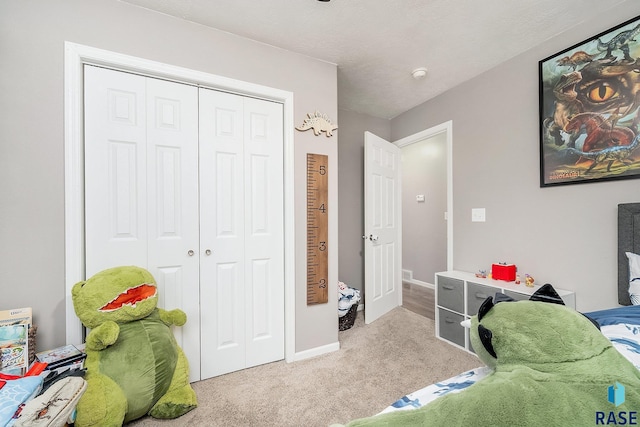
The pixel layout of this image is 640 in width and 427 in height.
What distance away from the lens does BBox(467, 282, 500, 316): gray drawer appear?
2170mm

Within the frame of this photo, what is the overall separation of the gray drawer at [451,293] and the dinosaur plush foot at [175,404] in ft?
7.11

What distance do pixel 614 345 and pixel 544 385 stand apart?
0.78 m

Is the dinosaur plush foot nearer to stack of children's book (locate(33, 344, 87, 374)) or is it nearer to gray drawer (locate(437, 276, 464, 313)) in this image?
stack of children's book (locate(33, 344, 87, 374))

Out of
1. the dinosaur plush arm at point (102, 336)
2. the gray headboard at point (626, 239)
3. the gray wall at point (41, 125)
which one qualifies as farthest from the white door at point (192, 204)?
the gray headboard at point (626, 239)

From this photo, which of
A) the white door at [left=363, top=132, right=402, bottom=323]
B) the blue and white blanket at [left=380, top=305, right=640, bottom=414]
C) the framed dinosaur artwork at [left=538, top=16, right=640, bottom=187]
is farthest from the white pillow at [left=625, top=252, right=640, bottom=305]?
the white door at [left=363, top=132, right=402, bottom=323]

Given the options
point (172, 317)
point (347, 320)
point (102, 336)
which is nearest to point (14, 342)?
point (102, 336)

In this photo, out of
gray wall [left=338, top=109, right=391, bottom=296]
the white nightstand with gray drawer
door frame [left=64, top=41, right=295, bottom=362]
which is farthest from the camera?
gray wall [left=338, top=109, right=391, bottom=296]

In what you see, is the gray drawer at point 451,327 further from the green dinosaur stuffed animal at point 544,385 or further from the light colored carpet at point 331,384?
the green dinosaur stuffed animal at point 544,385

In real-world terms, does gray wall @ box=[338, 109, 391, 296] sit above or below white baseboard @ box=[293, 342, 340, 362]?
above

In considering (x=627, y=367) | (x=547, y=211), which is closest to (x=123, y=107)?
(x=627, y=367)

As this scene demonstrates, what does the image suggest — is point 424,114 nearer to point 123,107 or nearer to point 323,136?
point 323,136

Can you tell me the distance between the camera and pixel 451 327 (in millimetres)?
2410

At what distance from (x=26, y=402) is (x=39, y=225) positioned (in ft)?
3.02

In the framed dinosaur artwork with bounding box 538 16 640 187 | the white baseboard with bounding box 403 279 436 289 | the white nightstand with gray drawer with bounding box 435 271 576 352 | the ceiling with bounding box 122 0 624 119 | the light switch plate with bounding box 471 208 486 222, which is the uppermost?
the ceiling with bounding box 122 0 624 119
